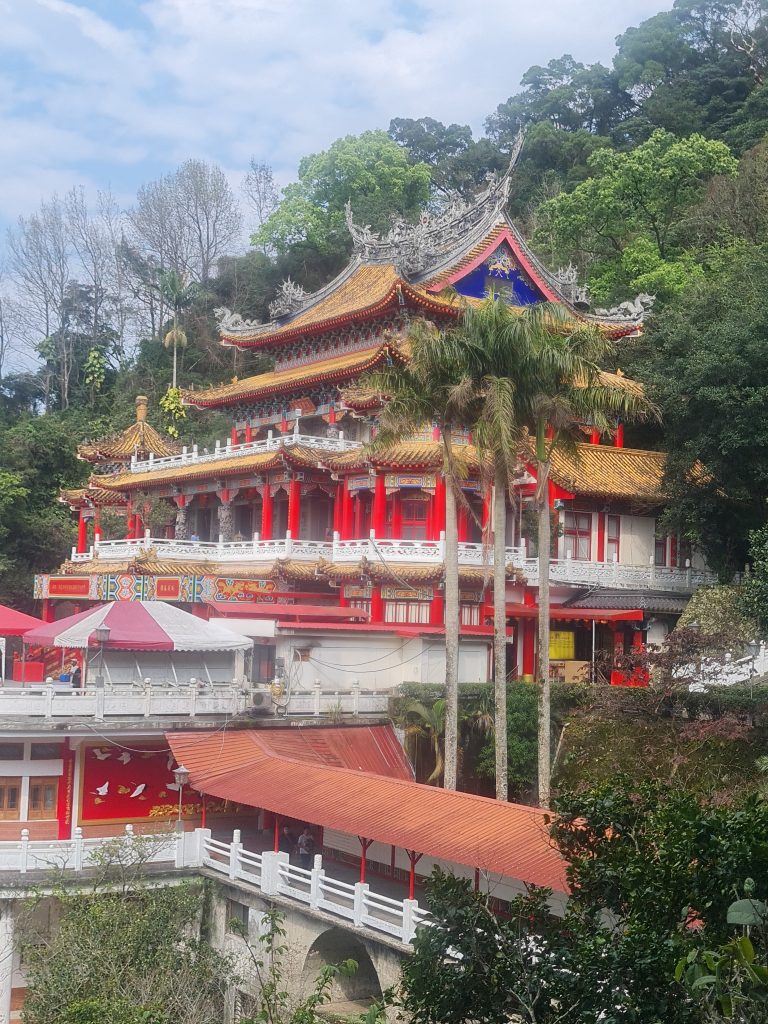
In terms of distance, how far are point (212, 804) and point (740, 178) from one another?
1420 inches

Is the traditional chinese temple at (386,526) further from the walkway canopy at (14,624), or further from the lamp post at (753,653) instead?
the walkway canopy at (14,624)

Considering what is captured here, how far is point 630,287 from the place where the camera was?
161 feet

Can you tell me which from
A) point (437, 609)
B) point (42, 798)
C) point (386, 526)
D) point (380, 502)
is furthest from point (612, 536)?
point (42, 798)

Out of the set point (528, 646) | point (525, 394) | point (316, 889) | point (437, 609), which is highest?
point (525, 394)

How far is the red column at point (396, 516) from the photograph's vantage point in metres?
33.4

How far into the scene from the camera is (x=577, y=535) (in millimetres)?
33281

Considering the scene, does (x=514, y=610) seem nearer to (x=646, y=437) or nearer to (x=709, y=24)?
(x=646, y=437)

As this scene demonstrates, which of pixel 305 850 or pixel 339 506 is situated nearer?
pixel 305 850

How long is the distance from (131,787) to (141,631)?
341 cm

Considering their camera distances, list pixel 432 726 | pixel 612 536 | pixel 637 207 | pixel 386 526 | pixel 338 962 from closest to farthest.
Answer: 1. pixel 338 962
2. pixel 432 726
3. pixel 612 536
4. pixel 386 526
5. pixel 637 207

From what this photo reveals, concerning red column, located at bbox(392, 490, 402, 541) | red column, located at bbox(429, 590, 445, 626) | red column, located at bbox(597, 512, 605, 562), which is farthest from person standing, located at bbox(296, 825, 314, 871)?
red column, located at bbox(597, 512, 605, 562)

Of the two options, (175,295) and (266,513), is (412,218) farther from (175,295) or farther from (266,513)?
(266,513)

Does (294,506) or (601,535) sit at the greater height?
(294,506)

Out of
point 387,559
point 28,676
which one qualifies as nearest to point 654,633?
point 387,559
